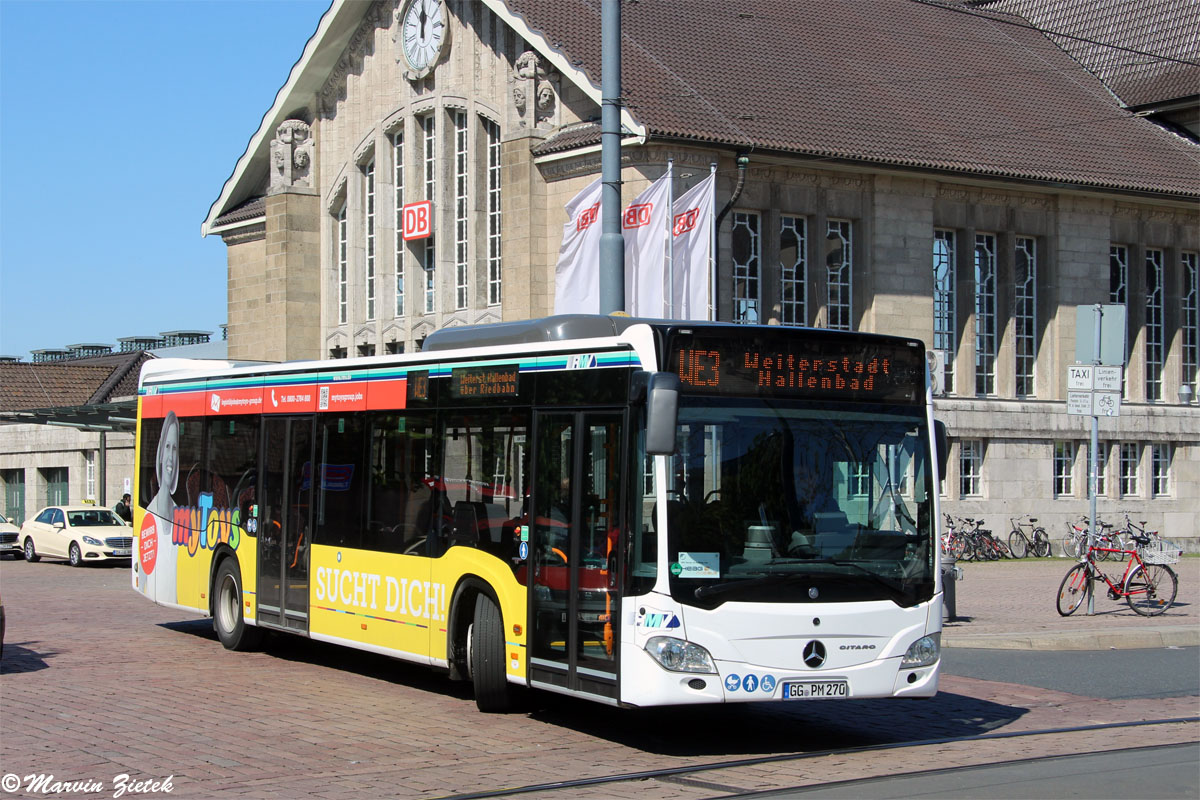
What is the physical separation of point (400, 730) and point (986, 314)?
2836 centimetres

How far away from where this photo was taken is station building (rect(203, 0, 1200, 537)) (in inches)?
1287

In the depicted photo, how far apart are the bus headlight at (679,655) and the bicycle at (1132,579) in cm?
1129

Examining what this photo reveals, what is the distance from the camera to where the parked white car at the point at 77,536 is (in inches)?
1342

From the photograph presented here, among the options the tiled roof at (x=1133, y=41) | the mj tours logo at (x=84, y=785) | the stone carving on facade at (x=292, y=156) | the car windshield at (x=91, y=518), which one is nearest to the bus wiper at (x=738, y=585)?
the mj tours logo at (x=84, y=785)

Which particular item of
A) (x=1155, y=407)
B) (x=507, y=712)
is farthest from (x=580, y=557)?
(x=1155, y=407)

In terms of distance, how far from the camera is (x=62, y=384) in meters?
66.5

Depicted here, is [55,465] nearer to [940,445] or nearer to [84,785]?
[84,785]

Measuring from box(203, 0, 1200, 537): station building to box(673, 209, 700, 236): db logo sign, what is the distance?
3418mm

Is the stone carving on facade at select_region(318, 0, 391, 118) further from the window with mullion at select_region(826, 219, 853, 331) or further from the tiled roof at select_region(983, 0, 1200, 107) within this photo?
the tiled roof at select_region(983, 0, 1200, 107)

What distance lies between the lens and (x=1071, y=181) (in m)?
35.6

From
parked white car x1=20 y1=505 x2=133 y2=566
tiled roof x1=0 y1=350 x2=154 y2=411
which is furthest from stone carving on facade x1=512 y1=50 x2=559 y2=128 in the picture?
tiled roof x1=0 y1=350 x2=154 y2=411

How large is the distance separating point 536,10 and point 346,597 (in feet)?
76.9

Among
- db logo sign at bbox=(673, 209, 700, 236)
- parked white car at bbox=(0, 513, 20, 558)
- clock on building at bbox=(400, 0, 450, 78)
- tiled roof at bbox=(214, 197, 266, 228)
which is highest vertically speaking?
clock on building at bbox=(400, 0, 450, 78)

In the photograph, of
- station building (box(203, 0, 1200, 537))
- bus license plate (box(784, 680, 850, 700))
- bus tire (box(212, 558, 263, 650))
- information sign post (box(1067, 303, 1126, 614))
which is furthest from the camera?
station building (box(203, 0, 1200, 537))
